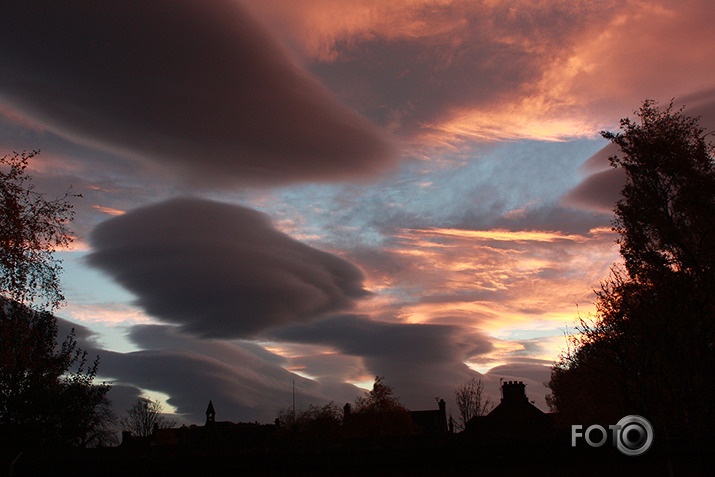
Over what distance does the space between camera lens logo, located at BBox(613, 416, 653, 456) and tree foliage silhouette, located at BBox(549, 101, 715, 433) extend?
670 cm

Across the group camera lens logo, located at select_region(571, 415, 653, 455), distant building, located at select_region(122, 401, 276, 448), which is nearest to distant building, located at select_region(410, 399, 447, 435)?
distant building, located at select_region(122, 401, 276, 448)

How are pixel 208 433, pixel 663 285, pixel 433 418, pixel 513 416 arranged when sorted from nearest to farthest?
pixel 663 285
pixel 513 416
pixel 208 433
pixel 433 418

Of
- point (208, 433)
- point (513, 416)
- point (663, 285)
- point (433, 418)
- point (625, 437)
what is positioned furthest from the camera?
point (433, 418)

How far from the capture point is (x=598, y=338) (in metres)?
22.2

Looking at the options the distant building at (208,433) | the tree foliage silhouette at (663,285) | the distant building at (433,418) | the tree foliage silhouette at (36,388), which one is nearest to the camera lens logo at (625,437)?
the tree foliage silhouette at (663,285)

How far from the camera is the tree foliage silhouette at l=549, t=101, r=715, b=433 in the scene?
19672mm

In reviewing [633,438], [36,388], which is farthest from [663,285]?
[36,388]

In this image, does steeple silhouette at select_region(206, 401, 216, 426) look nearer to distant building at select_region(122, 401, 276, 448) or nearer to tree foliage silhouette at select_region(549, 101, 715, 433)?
distant building at select_region(122, 401, 276, 448)

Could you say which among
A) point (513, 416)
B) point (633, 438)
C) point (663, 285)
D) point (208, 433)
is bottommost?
point (208, 433)

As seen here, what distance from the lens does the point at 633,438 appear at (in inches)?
512

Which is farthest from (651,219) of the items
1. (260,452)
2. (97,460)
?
(97,460)

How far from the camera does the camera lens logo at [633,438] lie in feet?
41.4

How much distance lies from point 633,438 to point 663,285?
1044 cm

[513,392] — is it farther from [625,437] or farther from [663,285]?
[625,437]
